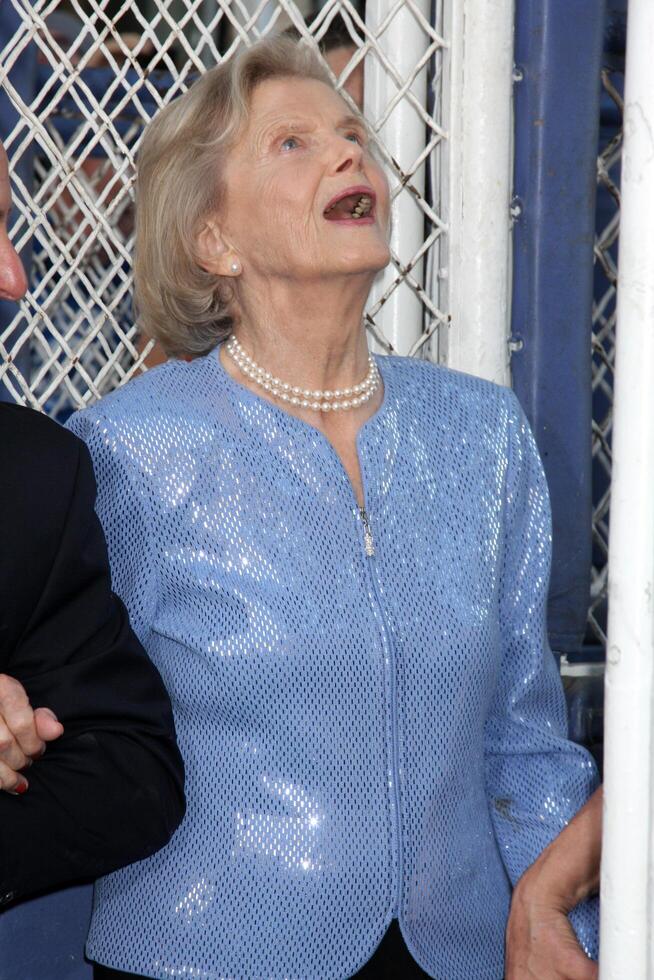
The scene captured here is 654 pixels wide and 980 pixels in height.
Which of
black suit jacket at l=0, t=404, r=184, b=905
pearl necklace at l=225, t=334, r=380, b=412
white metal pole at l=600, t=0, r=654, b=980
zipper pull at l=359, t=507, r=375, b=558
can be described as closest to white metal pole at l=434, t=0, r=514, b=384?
pearl necklace at l=225, t=334, r=380, b=412

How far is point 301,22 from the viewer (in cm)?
197

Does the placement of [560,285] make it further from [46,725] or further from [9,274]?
[46,725]

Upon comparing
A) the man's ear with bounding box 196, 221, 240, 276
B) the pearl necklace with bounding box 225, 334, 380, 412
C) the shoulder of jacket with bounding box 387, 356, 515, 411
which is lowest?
the pearl necklace with bounding box 225, 334, 380, 412

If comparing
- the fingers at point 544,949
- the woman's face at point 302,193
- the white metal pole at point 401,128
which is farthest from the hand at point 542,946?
the white metal pole at point 401,128

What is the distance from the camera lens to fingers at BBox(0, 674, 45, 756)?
1154 mm

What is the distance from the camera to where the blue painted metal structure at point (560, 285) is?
185 centimetres

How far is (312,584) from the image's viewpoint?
56.6 inches

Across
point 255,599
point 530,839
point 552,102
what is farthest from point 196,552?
point 552,102

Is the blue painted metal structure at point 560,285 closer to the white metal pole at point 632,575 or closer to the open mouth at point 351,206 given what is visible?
the open mouth at point 351,206

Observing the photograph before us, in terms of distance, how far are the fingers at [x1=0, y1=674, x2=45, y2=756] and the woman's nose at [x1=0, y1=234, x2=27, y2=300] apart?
0.41m

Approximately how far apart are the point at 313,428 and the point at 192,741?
0.41m

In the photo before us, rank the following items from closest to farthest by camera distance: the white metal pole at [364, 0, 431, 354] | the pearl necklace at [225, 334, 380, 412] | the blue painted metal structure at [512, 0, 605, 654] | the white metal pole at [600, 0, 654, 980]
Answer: the white metal pole at [600, 0, 654, 980] < the pearl necklace at [225, 334, 380, 412] < the blue painted metal structure at [512, 0, 605, 654] < the white metal pole at [364, 0, 431, 354]

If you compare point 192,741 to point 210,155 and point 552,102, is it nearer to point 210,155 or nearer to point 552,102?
point 210,155

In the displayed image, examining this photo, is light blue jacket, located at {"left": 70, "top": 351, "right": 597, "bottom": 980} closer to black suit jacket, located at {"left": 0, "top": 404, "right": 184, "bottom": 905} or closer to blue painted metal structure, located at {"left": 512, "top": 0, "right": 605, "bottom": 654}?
black suit jacket, located at {"left": 0, "top": 404, "right": 184, "bottom": 905}
